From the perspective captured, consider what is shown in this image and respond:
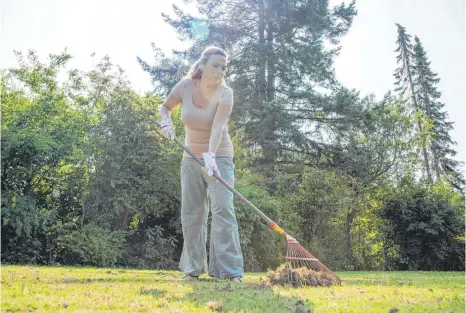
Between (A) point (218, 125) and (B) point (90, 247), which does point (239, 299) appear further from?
(B) point (90, 247)

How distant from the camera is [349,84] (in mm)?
18250

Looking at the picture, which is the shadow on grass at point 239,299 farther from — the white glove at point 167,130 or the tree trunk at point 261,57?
the tree trunk at point 261,57

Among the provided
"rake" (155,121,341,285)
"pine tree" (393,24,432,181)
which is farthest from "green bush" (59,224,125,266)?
"pine tree" (393,24,432,181)

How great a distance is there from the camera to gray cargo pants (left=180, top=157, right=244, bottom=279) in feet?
15.7

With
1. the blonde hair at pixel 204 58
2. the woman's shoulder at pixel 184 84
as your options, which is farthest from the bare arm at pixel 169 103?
the blonde hair at pixel 204 58

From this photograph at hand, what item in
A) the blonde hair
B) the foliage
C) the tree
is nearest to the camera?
the blonde hair

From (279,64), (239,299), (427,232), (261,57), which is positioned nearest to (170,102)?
(239,299)

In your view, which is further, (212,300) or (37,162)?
(37,162)

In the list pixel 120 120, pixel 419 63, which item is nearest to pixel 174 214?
pixel 120 120

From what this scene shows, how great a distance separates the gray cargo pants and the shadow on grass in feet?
3.14

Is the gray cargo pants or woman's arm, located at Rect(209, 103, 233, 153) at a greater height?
woman's arm, located at Rect(209, 103, 233, 153)

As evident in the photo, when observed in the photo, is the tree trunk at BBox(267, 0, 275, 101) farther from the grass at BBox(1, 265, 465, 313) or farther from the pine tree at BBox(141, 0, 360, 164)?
the grass at BBox(1, 265, 465, 313)

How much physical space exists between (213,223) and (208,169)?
1.94 feet

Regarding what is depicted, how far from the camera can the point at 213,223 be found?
4898 mm
